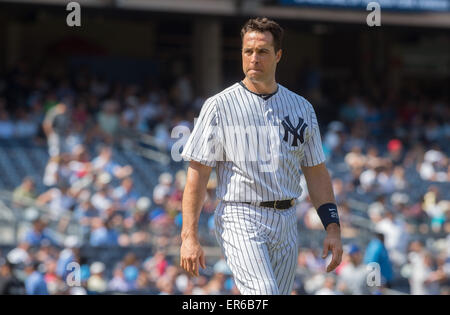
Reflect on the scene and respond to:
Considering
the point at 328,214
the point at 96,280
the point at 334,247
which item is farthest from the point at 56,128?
the point at 334,247

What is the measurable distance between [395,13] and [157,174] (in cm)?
746

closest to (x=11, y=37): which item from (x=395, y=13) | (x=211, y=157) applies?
(x=395, y=13)

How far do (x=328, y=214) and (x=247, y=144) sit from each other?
596 mm

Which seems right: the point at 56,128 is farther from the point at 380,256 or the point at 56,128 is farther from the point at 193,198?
the point at 193,198

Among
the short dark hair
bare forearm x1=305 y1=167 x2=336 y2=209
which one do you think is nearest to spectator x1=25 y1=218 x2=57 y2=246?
bare forearm x1=305 y1=167 x2=336 y2=209

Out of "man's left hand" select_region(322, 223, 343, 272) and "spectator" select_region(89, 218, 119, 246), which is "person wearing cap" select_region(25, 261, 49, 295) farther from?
"man's left hand" select_region(322, 223, 343, 272)

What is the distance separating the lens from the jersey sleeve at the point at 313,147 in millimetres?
4695

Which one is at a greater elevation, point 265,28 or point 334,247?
point 265,28

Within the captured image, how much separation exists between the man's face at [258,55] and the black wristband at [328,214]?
2.49ft

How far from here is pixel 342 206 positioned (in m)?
13.2

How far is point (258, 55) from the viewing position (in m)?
4.49
